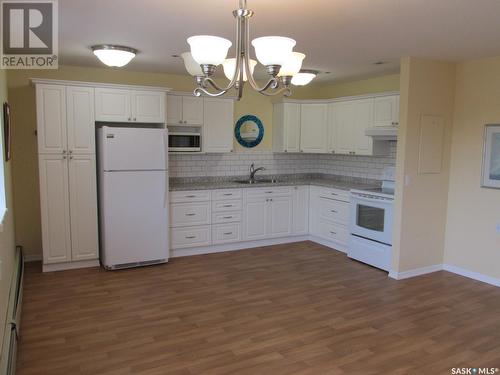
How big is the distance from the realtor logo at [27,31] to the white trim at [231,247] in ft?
9.21

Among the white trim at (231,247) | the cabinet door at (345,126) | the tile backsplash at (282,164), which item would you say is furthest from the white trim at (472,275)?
the white trim at (231,247)

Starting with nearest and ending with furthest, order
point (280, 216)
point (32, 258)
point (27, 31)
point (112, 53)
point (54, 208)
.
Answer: point (27, 31), point (112, 53), point (54, 208), point (32, 258), point (280, 216)

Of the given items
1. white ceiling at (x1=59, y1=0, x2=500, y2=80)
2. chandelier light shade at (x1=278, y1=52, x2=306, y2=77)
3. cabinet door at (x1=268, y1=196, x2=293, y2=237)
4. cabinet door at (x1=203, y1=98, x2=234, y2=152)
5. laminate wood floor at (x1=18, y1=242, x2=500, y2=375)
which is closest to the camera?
chandelier light shade at (x1=278, y1=52, x2=306, y2=77)

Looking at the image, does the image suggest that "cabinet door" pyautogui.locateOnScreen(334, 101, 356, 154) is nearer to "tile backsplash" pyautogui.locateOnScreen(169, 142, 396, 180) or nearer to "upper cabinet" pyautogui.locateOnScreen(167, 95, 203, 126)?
"tile backsplash" pyautogui.locateOnScreen(169, 142, 396, 180)

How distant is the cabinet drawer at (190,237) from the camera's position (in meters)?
5.43

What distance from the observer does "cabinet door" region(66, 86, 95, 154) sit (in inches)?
184

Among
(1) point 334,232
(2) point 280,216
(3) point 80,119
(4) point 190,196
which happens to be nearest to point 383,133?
(1) point 334,232

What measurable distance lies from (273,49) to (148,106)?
3199mm

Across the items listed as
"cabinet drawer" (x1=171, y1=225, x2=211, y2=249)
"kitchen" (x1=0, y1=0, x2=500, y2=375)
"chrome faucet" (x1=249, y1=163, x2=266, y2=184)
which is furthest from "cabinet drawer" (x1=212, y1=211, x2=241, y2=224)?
"chrome faucet" (x1=249, y1=163, x2=266, y2=184)

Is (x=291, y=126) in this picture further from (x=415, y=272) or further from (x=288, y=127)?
(x=415, y=272)

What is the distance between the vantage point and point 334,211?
5.86 metres

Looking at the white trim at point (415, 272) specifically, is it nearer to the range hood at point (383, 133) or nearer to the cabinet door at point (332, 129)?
the range hood at point (383, 133)

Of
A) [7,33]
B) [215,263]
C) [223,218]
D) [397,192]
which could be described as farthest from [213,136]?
[7,33]

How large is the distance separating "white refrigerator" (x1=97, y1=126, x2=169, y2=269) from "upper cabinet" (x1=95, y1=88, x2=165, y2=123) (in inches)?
10.5
